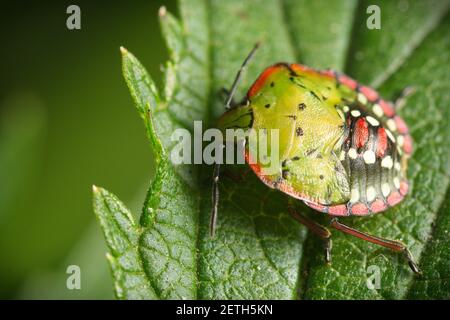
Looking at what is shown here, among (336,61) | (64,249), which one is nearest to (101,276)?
(64,249)

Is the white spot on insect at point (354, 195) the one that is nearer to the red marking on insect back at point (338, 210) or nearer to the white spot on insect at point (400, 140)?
the red marking on insect back at point (338, 210)

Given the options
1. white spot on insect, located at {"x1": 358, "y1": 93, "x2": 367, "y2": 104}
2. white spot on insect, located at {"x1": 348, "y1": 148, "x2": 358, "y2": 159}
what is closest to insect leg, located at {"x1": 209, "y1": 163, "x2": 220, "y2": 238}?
white spot on insect, located at {"x1": 348, "y1": 148, "x2": 358, "y2": 159}

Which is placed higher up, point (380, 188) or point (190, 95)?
point (190, 95)

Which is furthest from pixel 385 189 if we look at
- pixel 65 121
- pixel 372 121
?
pixel 65 121

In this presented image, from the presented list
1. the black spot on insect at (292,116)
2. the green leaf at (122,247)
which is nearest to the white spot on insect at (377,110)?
the black spot on insect at (292,116)

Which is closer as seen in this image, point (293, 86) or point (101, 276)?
point (293, 86)
